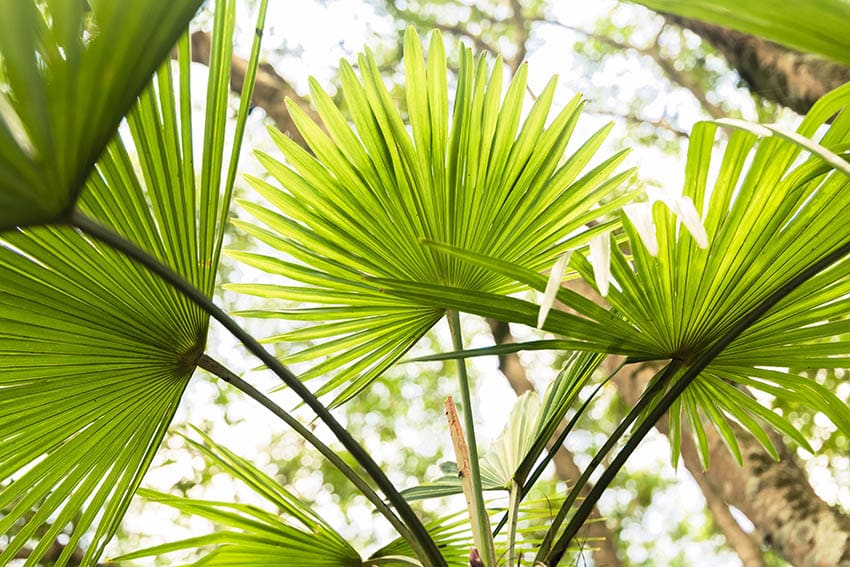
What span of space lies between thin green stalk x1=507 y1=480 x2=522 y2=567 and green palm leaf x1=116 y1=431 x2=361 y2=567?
26 centimetres

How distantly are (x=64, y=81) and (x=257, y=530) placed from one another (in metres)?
0.73

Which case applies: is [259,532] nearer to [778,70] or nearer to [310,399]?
[310,399]

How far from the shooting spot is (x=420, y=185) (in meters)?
1.04

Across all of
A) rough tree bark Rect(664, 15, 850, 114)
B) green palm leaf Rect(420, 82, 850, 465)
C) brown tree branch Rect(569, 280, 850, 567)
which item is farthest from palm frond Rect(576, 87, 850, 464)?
rough tree bark Rect(664, 15, 850, 114)

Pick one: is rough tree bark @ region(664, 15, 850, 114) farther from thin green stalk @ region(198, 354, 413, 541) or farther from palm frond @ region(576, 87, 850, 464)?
thin green stalk @ region(198, 354, 413, 541)

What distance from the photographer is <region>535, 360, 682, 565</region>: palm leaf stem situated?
3.00 ft

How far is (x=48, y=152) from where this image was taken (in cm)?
54

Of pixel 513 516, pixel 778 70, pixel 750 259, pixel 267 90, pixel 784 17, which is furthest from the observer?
pixel 267 90

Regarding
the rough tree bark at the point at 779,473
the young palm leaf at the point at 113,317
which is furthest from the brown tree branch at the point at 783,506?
the young palm leaf at the point at 113,317

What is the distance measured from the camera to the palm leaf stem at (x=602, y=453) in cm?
92

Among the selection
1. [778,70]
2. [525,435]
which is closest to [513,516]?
[525,435]

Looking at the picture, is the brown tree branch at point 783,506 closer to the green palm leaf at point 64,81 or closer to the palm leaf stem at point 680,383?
the palm leaf stem at point 680,383

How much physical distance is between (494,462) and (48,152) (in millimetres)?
936

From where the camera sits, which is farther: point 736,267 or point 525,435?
point 525,435
